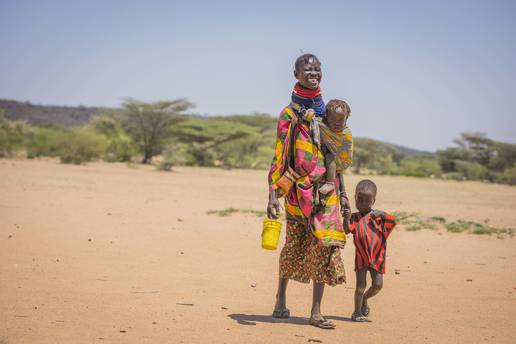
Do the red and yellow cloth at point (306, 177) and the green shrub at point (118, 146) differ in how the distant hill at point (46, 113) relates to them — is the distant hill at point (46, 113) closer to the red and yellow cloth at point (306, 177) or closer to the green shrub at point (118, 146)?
the green shrub at point (118, 146)

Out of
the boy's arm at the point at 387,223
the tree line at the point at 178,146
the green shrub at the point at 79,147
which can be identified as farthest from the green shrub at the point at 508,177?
the boy's arm at the point at 387,223

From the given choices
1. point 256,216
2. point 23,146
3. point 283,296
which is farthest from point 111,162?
point 283,296

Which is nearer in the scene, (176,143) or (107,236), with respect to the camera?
(107,236)

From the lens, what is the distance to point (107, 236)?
31.3 ft

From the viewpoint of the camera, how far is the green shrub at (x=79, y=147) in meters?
29.2

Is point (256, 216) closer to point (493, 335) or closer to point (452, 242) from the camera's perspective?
point (452, 242)

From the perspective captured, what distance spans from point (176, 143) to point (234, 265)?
95.7 ft

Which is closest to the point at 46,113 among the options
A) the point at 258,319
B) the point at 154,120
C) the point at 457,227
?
the point at 154,120

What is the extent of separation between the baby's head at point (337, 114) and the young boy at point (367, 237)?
589 mm

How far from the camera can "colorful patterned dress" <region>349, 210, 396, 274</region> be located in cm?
544

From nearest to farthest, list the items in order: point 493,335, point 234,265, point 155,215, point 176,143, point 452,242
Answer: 1. point 493,335
2. point 234,265
3. point 452,242
4. point 155,215
5. point 176,143

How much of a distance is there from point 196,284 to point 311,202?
2154 mm

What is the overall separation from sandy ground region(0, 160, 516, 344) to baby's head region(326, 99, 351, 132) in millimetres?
1642

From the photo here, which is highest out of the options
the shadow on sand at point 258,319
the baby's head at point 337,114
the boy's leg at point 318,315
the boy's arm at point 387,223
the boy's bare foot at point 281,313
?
the baby's head at point 337,114
